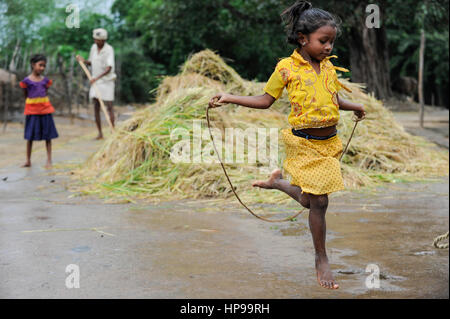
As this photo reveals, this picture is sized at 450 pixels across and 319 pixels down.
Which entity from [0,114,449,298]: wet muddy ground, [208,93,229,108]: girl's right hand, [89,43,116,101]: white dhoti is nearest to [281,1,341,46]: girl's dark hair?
[208,93,229,108]: girl's right hand

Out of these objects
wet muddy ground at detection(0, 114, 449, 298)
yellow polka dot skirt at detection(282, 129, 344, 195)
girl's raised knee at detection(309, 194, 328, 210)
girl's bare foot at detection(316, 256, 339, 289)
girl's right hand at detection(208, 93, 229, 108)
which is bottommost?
wet muddy ground at detection(0, 114, 449, 298)

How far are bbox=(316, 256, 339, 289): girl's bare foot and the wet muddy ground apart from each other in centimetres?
12

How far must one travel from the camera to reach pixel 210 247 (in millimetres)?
3969

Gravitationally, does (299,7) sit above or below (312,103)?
above

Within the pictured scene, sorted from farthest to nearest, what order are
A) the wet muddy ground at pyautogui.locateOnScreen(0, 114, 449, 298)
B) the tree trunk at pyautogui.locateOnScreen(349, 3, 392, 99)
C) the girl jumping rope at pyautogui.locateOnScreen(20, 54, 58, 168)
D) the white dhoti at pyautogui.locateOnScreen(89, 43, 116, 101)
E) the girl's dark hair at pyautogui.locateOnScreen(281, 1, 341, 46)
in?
the tree trunk at pyautogui.locateOnScreen(349, 3, 392, 99) < the white dhoti at pyautogui.locateOnScreen(89, 43, 116, 101) < the girl jumping rope at pyautogui.locateOnScreen(20, 54, 58, 168) < the wet muddy ground at pyautogui.locateOnScreen(0, 114, 449, 298) < the girl's dark hair at pyautogui.locateOnScreen(281, 1, 341, 46)

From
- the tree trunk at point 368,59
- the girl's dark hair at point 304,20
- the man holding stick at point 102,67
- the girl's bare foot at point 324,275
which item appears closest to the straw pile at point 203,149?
the man holding stick at point 102,67

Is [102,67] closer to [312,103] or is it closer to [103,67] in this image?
[103,67]

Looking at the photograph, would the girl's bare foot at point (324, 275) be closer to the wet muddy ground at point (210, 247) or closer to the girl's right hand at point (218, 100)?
the wet muddy ground at point (210, 247)

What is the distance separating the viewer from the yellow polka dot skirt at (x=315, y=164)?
2988 mm

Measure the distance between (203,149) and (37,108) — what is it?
2508 millimetres

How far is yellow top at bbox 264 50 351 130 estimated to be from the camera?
2.94 meters

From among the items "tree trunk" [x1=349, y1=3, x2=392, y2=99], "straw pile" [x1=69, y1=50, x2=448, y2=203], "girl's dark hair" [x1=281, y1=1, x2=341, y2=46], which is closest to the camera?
"girl's dark hair" [x1=281, y1=1, x2=341, y2=46]

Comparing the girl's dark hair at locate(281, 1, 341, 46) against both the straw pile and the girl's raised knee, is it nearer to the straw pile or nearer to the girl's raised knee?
the girl's raised knee

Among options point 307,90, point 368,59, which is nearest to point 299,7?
point 307,90
